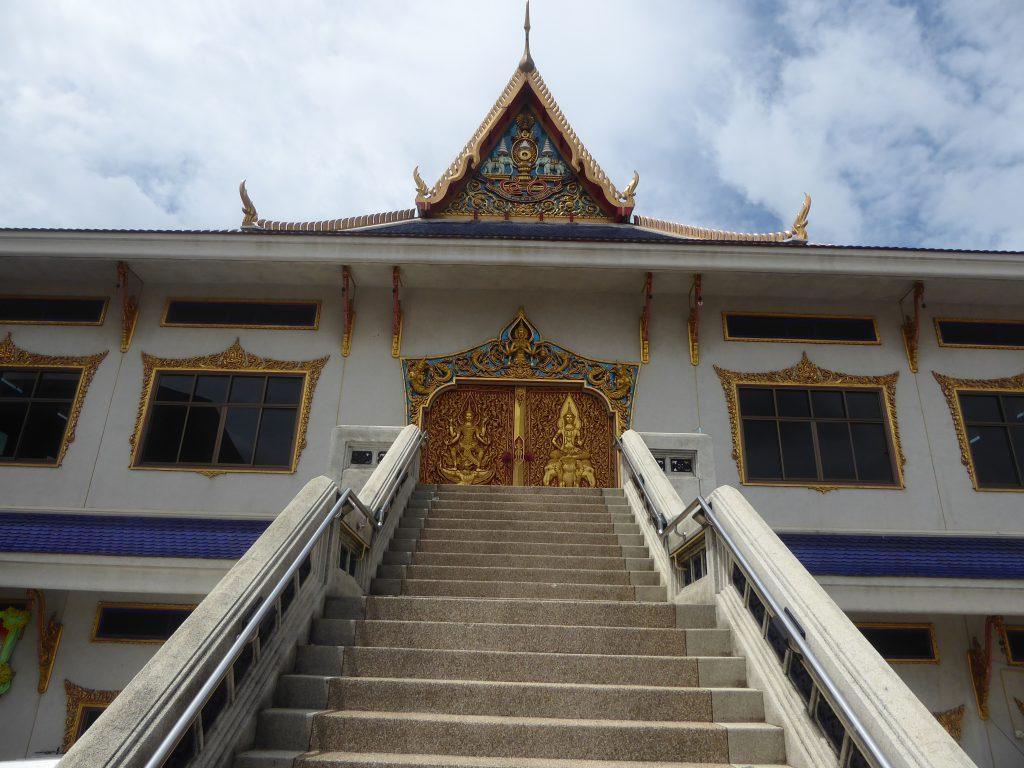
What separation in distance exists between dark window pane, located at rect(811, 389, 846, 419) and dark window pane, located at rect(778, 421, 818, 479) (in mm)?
271

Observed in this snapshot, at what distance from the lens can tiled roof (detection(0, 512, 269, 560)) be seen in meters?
6.27

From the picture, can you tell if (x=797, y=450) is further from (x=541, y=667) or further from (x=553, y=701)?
(x=553, y=701)

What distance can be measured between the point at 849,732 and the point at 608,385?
21.9 feet

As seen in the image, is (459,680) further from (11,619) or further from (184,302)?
(184,302)

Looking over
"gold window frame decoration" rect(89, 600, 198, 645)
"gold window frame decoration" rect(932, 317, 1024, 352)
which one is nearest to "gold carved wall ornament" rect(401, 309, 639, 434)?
"gold window frame decoration" rect(89, 600, 198, 645)

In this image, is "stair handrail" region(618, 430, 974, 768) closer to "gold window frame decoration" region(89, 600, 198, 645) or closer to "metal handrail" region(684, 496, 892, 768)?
"metal handrail" region(684, 496, 892, 768)

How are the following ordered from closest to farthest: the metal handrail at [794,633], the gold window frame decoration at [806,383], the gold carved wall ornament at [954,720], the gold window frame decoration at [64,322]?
the metal handrail at [794,633] → the gold carved wall ornament at [954,720] → the gold window frame decoration at [806,383] → the gold window frame decoration at [64,322]

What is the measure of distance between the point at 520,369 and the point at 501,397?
0.48m

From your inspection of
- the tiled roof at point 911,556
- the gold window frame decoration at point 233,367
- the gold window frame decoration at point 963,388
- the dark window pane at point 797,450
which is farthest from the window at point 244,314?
the gold window frame decoration at point 963,388

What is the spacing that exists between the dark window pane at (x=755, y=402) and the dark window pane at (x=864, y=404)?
3.44 ft

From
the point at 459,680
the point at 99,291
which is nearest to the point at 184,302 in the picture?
the point at 99,291

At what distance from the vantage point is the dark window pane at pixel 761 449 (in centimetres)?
865

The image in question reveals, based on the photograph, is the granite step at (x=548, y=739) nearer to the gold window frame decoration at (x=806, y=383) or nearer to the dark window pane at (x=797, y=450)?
the gold window frame decoration at (x=806, y=383)

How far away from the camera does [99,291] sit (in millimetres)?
9453
